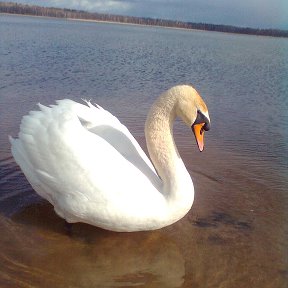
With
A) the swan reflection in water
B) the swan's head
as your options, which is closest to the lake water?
the swan reflection in water

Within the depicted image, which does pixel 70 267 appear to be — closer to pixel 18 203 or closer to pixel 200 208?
pixel 18 203

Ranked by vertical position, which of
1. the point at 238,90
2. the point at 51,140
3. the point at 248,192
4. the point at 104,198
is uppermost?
the point at 51,140

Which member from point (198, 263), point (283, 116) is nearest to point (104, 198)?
point (198, 263)

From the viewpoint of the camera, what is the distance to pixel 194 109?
4.20 meters

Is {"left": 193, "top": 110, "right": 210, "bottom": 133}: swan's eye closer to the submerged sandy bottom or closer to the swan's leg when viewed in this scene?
the submerged sandy bottom

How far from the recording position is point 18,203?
16.9ft

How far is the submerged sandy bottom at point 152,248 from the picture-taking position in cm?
404

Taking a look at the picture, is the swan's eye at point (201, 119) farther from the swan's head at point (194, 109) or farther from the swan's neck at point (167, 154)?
the swan's neck at point (167, 154)

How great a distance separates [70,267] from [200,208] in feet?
6.30

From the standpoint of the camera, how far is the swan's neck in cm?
Result: 428

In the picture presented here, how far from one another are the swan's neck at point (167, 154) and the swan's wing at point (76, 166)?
0.15m

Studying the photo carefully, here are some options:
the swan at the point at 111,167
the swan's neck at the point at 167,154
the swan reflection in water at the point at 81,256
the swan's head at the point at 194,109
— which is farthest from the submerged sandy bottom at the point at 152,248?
the swan's head at the point at 194,109

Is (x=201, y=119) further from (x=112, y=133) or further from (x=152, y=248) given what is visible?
(x=152, y=248)

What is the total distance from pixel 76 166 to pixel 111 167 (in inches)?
12.2
